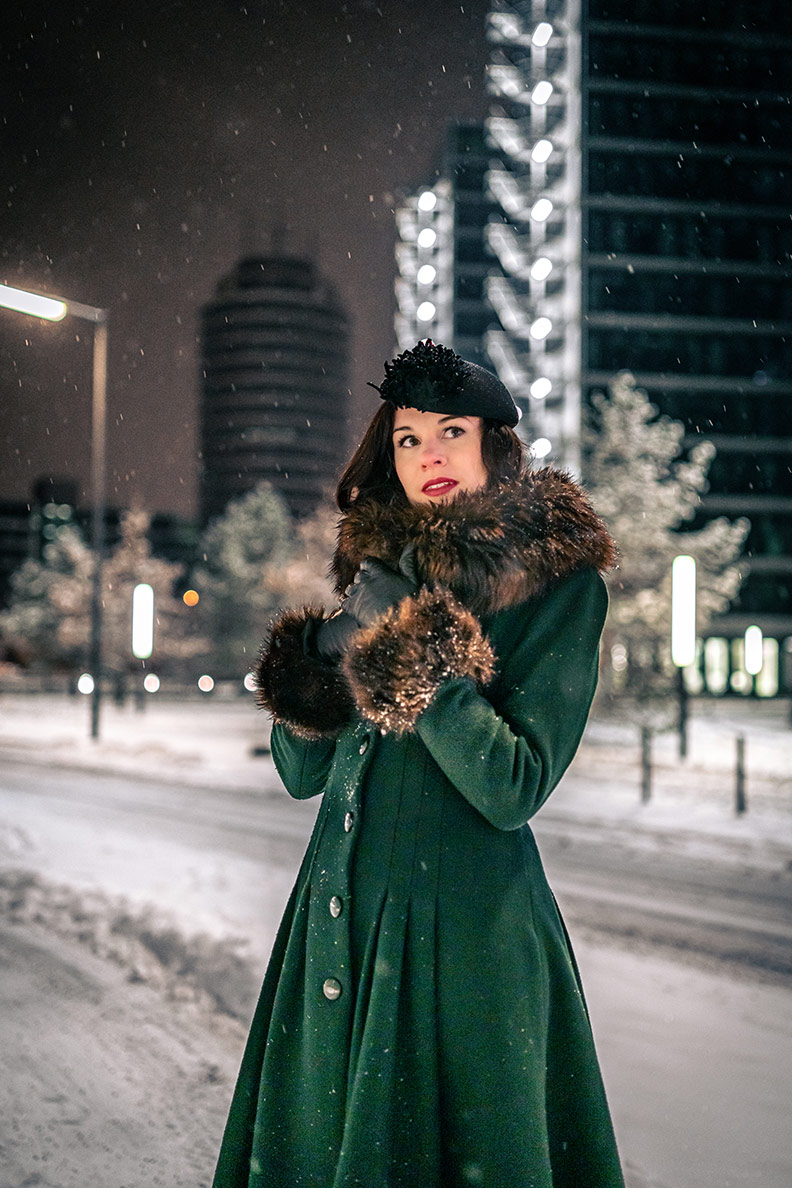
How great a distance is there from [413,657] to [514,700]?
0.68 ft

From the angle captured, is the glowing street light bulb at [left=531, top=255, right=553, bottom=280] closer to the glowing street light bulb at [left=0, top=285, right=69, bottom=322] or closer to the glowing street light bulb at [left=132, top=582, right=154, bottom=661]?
the glowing street light bulb at [left=132, top=582, right=154, bottom=661]

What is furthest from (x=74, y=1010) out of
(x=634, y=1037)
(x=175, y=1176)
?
(x=634, y=1037)

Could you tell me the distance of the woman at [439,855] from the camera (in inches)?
69.7

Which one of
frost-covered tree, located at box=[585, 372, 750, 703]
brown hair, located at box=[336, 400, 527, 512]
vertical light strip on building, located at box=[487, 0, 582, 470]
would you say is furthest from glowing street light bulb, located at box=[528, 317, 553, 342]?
brown hair, located at box=[336, 400, 527, 512]

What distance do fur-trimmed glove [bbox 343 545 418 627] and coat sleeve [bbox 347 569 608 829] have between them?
0.06m

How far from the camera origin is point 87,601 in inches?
1575

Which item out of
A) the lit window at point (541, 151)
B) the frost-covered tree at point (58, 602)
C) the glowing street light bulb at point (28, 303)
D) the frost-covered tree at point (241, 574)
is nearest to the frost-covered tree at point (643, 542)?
the glowing street light bulb at point (28, 303)

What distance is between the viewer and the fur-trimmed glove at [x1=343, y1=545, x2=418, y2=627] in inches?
76.4

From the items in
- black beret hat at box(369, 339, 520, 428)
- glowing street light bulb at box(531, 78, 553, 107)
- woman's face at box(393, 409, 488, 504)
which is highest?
glowing street light bulb at box(531, 78, 553, 107)

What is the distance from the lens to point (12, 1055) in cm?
386

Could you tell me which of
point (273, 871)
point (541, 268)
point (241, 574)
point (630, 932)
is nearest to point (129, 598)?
point (241, 574)

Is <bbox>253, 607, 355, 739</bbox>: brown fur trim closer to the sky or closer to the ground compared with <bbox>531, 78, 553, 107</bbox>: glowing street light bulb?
closer to the ground

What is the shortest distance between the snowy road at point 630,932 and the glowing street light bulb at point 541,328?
141ft

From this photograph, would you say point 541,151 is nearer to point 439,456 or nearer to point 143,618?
point 143,618
